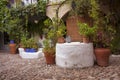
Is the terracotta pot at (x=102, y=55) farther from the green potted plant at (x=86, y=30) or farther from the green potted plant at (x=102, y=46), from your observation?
the green potted plant at (x=86, y=30)

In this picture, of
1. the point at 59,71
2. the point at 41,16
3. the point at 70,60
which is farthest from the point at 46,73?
the point at 41,16

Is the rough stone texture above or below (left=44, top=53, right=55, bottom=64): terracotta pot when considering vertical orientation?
below

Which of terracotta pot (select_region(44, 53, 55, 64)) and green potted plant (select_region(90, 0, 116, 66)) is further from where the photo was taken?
terracotta pot (select_region(44, 53, 55, 64))

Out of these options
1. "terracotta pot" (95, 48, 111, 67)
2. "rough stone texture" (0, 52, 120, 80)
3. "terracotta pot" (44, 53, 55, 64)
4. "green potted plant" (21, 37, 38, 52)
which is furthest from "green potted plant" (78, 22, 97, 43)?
"green potted plant" (21, 37, 38, 52)

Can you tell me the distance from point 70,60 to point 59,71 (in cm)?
63

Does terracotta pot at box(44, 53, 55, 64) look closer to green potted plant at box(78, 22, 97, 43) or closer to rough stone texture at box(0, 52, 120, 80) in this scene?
rough stone texture at box(0, 52, 120, 80)

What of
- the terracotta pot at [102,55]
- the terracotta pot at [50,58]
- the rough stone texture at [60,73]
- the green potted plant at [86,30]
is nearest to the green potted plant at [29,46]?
the terracotta pot at [50,58]

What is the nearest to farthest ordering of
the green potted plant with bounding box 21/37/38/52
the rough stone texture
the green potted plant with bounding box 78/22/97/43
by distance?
the rough stone texture < the green potted plant with bounding box 78/22/97/43 < the green potted plant with bounding box 21/37/38/52

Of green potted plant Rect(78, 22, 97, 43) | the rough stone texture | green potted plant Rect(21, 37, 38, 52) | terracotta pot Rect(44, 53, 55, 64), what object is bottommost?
the rough stone texture

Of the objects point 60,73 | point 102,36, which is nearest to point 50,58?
point 60,73

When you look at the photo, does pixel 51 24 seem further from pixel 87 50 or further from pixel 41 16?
pixel 41 16

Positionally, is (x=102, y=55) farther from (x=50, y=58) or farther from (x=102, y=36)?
(x=50, y=58)

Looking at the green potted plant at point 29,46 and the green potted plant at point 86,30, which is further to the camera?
the green potted plant at point 29,46

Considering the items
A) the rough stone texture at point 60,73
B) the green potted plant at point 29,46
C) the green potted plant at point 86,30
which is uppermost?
the green potted plant at point 86,30
